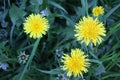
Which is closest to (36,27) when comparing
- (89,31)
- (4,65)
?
(89,31)

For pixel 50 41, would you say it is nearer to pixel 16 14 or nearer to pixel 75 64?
pixel 16 14

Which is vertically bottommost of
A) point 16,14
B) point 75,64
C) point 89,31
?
point 75,64

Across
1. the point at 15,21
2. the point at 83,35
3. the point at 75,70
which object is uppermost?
the point at 15,21

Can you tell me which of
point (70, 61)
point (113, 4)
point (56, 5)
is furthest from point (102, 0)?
point (70, 61)

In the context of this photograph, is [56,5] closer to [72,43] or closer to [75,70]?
[72,43]

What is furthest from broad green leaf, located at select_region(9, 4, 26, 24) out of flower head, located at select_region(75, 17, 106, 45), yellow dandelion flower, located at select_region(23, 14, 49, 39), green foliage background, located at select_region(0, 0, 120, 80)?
flower head, located at select_region(75, 17, 106, 45)

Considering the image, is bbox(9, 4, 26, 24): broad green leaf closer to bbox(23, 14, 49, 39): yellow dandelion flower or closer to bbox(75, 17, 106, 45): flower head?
bbox(23, 14, 49, 39): yellow dandelion flower
